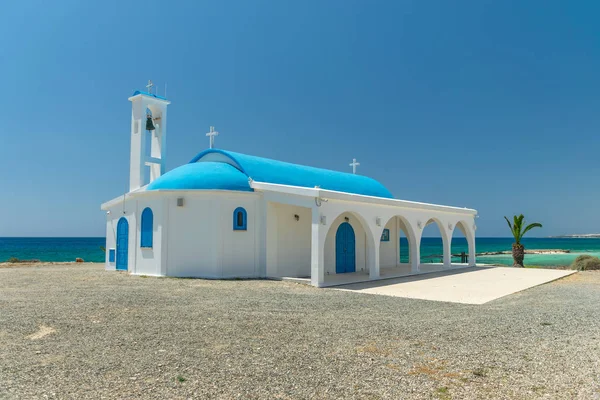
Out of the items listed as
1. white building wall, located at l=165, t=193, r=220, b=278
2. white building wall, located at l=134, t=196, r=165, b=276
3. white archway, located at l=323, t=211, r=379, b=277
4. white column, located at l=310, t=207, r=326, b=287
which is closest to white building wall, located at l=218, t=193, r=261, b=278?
white building wall, located at l=165, t=193, r=220, b=278

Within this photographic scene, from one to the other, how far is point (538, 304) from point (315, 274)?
5933mm

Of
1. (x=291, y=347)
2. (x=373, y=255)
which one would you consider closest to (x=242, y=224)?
(x=373, y=255)

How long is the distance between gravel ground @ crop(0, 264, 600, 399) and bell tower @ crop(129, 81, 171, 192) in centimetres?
881

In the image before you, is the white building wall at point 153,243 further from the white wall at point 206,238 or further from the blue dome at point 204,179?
the blue dome at point 204,179

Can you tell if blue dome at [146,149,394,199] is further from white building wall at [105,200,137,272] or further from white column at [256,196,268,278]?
white building wall at [105,200,137,272]

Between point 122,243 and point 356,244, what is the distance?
9.58 metres

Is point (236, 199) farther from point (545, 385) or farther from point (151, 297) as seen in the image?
point (545, 385)

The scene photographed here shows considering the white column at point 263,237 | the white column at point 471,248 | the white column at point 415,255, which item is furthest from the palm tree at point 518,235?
the white column at point 263,237

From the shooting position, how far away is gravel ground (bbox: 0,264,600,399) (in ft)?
16.3

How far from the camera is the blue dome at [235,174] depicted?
51.8 ft

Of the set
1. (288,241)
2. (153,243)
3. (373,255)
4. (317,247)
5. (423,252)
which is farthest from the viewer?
(423,252)

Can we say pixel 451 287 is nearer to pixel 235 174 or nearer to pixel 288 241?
pixel 288 241

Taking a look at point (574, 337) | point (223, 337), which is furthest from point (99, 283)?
point (574, 337)

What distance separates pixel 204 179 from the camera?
51.7ft
